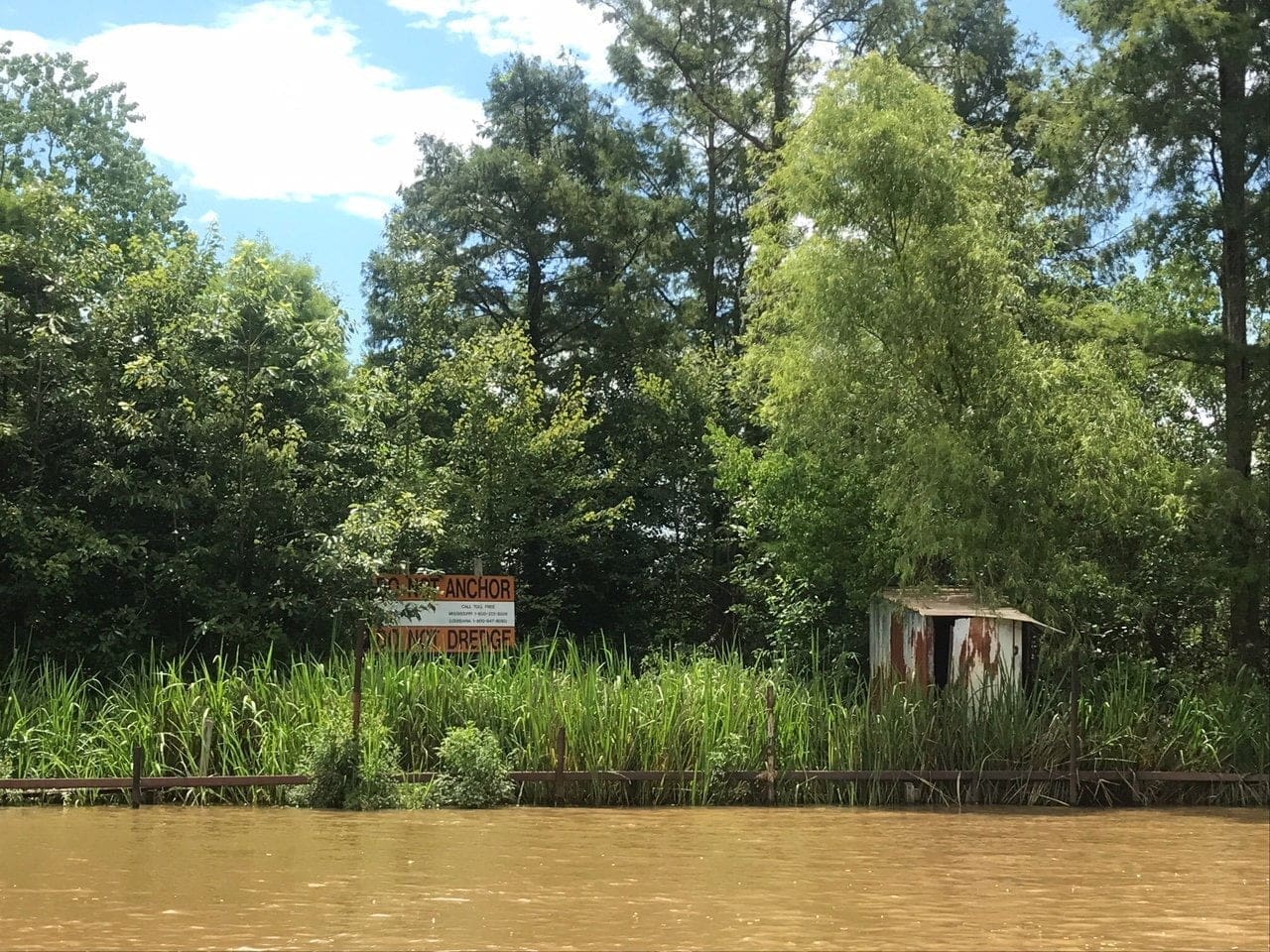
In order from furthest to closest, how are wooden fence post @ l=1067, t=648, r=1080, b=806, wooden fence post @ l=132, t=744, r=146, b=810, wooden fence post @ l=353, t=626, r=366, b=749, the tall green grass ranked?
wooden fence post @ l=1067, t=648, r=1080, b=806, the tall green grass, wooden fence post @ l=353, t=626, r=366, b=749, wooden fence post @ l=132, t=744, r=146, b=810

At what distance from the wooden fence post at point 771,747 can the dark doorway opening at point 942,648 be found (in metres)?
2.86

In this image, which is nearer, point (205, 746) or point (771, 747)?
point (205, 746)

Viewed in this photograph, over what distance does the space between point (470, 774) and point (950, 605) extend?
6.16 meters

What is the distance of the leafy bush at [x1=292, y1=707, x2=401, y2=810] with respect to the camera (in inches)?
496

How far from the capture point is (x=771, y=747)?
44.6 feet

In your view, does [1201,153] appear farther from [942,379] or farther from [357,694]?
[357,694]

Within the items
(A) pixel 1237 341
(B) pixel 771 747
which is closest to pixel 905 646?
(B) pixel 771 747

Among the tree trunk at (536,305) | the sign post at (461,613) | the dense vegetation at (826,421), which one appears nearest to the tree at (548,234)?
the tree trunk at (536,305)

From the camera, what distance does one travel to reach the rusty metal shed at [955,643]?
1475 cm

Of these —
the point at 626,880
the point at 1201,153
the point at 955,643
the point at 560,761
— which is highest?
the point at 1201,153

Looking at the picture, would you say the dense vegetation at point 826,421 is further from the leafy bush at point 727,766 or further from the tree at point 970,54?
the tree at point 970,54

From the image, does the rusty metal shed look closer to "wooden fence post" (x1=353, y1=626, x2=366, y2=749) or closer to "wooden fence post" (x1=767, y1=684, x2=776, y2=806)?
"wooden fence post" (x1=767, y1=684, x2=776, y2=806)

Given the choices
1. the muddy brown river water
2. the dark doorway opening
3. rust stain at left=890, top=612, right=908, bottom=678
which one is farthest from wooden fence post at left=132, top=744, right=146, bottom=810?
the dark doorway opening

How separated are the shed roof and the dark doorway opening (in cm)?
26
